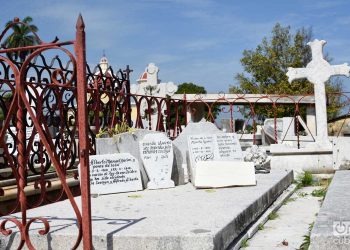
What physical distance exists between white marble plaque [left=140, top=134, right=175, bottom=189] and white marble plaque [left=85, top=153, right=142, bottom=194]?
0.23m

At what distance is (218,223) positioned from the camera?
379 cm

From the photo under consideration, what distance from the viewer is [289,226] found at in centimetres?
491

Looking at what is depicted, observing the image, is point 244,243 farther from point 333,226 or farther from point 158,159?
point 158,159

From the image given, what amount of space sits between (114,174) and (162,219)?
2189mm

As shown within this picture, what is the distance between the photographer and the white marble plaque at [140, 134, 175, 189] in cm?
646

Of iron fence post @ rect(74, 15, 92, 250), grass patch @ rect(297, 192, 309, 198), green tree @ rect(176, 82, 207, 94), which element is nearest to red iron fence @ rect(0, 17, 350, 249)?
iron fence post @ rect(74, 15, 92, 250)

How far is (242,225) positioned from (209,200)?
82 cm

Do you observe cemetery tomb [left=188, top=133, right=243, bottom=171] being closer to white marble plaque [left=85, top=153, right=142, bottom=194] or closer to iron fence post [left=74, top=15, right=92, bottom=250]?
white marble plaque [left=85, top=153, right=142, bottom=194]

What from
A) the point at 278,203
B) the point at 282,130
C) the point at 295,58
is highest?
the point at 295,58

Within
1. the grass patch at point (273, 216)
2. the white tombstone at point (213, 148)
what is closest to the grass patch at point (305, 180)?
the white tombstone at point (213, 148)

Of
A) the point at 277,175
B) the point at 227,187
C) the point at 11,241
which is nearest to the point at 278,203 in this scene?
the point at 227,187

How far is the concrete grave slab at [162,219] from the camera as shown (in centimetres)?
343

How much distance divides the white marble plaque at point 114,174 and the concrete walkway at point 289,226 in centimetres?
195

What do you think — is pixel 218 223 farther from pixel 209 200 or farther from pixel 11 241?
pixel 11 241
